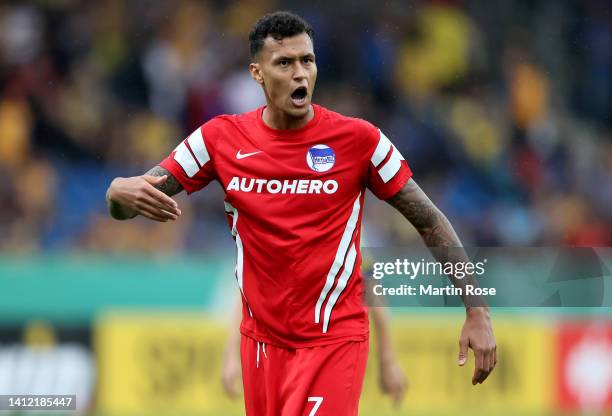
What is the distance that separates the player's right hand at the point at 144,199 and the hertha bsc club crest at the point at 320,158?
66 cm

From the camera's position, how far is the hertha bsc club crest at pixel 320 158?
18.0 feet

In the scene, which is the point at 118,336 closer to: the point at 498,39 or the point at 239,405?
the point at 239,405

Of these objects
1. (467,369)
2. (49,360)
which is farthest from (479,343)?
(49,360)

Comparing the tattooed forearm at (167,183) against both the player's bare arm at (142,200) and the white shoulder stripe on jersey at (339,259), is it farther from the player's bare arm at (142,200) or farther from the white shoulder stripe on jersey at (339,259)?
the white shoulder stripe on jersey at (339,259)

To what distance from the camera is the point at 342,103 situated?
13523 millimetres

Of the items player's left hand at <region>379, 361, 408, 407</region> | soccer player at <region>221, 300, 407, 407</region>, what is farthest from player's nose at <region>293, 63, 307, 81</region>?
player's left hand at <region>379, 361, 408, 407</region>

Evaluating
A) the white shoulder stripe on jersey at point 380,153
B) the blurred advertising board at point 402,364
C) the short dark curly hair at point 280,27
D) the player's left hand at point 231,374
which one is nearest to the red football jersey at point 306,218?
the white shoulder stripe on jersey at point 380,153

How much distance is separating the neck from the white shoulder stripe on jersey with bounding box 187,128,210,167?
1.02 ft

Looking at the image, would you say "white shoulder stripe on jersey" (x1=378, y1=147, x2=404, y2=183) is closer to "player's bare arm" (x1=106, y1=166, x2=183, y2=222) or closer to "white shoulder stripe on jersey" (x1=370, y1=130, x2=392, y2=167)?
"white shoulder stripe on jersey" (x1=370, y1=130, x2=392, y2=167)

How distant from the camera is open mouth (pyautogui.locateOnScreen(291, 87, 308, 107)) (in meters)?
5.49

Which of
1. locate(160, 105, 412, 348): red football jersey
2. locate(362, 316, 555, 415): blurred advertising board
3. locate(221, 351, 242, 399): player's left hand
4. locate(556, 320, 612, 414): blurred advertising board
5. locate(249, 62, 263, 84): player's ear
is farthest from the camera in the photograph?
locate(362, 316, 555, 415): blurred advertising board

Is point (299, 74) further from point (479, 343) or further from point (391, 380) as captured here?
point (391, 380)

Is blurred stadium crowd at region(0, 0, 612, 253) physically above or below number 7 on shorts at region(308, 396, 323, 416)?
above

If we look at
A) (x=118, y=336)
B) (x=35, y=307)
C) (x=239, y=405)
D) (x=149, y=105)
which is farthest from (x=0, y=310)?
(x=149, y=105)
